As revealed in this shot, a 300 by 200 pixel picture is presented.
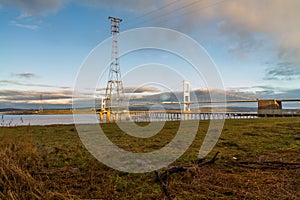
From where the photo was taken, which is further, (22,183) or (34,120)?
(34,120)

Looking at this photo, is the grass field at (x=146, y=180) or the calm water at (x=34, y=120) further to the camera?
the calm water at (x=34, y=120)

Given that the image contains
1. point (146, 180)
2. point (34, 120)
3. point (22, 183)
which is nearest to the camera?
point (22, 183)

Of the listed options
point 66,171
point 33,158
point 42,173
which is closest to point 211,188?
point 66,171

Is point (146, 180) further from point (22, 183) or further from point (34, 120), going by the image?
point (34, 120)

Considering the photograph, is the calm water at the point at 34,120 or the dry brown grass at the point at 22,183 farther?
the calm water at the point at 34,120

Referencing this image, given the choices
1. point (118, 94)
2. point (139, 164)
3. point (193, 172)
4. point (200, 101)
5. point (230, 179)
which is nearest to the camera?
point (230, 179)

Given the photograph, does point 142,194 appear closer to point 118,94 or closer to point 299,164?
point 299,164

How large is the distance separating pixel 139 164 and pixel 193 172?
1103 millimetres

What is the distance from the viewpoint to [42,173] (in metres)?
3.81

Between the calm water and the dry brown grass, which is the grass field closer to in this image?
the dry brown grass

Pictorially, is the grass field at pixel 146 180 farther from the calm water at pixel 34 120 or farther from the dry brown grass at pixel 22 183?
the calm water at pixel 34 120

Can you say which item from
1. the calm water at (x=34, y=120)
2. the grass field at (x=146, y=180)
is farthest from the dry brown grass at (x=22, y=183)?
the calm water at (x=34, y=120)

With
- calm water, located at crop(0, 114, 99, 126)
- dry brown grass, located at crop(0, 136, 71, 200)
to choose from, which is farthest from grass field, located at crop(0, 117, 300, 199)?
calm water, located at crop(0, 114, 99, 126)

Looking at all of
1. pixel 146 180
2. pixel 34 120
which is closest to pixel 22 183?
pixel 146 180
